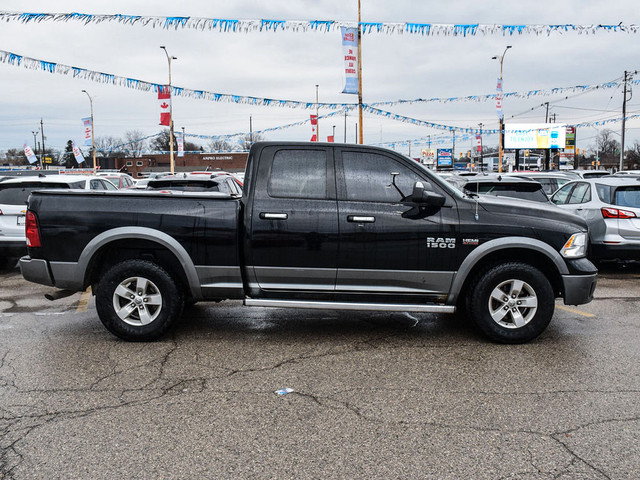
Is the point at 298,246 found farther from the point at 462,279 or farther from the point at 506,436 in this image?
the point at 506,436

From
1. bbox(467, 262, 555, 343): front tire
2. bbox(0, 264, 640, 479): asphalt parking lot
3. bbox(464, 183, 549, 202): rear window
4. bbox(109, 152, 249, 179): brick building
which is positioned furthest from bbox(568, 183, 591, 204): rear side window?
bbox(109, 152, 249, 179): brick building

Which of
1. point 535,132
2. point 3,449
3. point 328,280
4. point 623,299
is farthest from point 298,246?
point 535,132

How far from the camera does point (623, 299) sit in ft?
25.4

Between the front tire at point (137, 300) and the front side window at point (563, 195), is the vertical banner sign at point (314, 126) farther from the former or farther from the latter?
the front tire at point (137, 300)

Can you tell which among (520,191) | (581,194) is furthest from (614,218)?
(520,191)

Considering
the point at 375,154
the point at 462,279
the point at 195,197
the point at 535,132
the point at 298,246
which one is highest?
the point at 535,132

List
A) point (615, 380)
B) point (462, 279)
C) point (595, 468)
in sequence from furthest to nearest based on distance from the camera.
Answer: point (462, 279) < point (615, 380) < point (595, 468)

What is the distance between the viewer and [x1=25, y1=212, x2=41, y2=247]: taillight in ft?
18.3

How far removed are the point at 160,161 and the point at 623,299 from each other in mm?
97527

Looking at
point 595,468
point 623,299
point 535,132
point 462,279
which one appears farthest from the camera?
point 535,132

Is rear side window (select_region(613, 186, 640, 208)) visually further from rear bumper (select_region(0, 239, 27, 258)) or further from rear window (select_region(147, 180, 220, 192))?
rear bumper (select_region(0, 239, 27, 258))

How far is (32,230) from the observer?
5.60m

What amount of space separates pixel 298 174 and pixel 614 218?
19.3 ft

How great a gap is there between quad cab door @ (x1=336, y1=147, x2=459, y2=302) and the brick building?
84.0 metres
